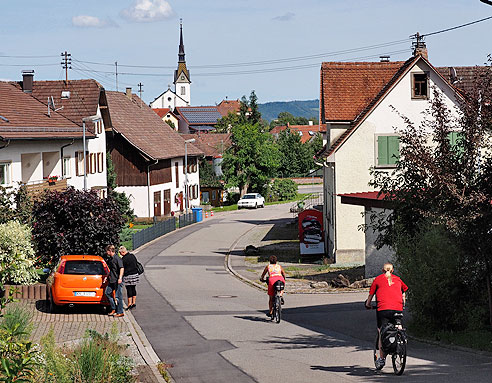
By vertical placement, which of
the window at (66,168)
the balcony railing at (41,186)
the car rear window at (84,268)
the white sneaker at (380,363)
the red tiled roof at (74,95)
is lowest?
the white sneaker at (380,363)

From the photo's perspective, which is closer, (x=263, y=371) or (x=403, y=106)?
(x=263, y=371)

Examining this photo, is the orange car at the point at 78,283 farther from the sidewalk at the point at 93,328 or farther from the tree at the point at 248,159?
the tree at the point at 248,159

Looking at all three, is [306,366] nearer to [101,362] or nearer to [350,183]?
[101,362]

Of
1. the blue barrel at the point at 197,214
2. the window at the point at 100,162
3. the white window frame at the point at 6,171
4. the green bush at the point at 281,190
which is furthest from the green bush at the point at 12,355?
the green bush at the point at 281,190

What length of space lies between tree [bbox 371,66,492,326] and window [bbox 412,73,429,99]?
64.1 feet

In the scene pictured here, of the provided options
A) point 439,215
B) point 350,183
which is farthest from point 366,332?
point 350,183

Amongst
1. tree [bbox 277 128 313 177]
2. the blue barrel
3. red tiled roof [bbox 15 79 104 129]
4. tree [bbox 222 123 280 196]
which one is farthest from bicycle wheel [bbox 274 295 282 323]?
tree [bbox 277 128 313 177]

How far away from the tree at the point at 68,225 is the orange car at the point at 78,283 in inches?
118

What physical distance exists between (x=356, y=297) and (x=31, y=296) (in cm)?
995

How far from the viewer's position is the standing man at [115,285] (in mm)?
21297

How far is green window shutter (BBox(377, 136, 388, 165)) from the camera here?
36656 mm

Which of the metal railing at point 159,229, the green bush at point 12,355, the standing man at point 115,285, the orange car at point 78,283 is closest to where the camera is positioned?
the green bush at point 12,355

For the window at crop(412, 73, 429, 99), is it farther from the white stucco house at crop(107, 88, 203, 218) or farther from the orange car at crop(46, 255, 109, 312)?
the white stucco house at crop(107, 88, 203, 218)

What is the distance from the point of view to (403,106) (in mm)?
36406
